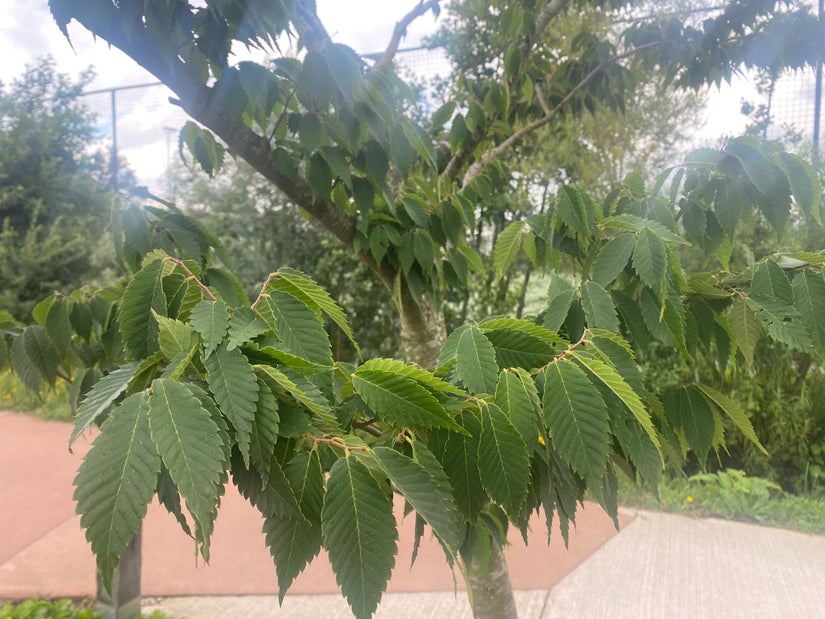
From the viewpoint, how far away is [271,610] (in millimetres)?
2119

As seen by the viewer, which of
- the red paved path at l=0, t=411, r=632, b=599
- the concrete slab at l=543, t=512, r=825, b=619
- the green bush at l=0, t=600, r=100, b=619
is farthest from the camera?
the red paved path at l=0, t=411, r=632, b=599

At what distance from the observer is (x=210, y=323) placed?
0.50 metres

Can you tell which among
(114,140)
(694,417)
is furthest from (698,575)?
(114,140)

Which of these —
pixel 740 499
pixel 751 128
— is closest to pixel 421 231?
pixel 740 499

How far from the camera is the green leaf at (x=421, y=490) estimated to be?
0.45 meters

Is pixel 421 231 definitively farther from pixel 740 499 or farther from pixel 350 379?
pixel 740 499

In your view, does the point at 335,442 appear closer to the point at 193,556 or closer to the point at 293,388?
the point at 293,388

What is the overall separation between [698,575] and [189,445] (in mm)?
2510

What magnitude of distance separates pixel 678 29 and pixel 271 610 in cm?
263

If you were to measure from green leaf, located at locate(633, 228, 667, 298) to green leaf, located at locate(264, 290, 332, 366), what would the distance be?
1.57ft

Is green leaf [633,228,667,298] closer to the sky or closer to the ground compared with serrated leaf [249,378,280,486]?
closer to the sky

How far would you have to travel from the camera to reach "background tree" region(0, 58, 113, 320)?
18.4ft

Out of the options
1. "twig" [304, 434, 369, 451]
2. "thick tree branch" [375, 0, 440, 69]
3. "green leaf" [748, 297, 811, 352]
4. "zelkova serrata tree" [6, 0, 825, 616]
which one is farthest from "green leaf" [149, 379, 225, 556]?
"thick tree branch" [375, 0, 440, 69]

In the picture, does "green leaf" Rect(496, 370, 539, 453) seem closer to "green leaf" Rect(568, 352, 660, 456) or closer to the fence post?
"green leaf" Rect(568, 352, 660, 456)
